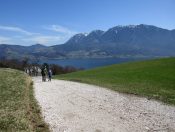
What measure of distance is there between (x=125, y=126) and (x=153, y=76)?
34785 millimetres

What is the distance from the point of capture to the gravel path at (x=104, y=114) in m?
20.5

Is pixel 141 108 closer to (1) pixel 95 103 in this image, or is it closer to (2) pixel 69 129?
(1) pixel 95 103

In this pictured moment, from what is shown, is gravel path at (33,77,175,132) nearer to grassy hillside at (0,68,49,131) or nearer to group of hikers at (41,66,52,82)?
grassy hillside at (0,68,49,131)

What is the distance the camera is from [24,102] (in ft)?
79.8

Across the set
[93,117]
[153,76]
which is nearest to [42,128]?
[93,117]

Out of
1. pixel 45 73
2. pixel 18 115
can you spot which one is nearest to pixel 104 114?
pixel 18 115

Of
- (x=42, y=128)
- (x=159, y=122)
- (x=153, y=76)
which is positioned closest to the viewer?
→ (x=42, y=128)

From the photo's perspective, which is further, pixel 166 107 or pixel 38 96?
pixel 38 96

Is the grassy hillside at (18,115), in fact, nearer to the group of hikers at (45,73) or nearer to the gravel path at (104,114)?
the gravel path at (104,114)

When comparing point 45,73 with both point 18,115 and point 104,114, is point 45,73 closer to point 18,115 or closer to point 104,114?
point 104,114

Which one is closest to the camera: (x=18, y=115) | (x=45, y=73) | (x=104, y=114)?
(x=18, y=115)

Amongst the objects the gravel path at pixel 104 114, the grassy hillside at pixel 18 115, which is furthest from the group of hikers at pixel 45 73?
the grassy hillside at pixel 18 115

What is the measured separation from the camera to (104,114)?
78.8ft

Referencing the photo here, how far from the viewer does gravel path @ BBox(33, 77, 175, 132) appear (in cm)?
2045
